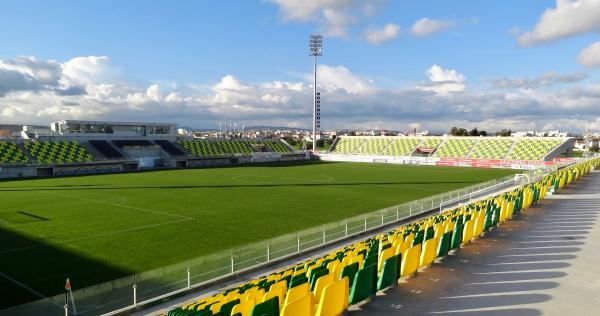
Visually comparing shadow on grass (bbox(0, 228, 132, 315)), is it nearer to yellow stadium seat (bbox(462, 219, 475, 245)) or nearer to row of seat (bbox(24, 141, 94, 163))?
yellow stadium seat (bbox(462, 219, 475, 245))

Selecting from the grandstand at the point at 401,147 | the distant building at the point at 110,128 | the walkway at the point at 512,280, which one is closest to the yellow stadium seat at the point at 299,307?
the walkway at the point at 512,280

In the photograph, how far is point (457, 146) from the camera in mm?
78062

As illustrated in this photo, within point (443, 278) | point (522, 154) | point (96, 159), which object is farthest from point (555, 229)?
point (522, 154)

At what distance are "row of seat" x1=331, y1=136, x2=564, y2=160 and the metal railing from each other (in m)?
61.2

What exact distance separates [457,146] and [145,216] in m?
67.4

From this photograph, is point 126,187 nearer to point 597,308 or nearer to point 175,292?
point 175,292

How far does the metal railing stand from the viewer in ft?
27.2

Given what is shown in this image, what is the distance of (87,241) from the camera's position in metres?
17.9

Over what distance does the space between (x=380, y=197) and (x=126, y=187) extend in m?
22.6

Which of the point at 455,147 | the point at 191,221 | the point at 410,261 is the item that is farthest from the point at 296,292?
the point at 455,147

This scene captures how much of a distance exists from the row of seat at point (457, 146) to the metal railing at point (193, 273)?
61227mm

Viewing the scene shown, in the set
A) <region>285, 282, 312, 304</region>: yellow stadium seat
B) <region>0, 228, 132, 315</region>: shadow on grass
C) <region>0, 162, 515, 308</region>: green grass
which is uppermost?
<region>285, 282, 312, 304</region>: yellow stadium seat

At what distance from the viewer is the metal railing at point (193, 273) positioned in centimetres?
829

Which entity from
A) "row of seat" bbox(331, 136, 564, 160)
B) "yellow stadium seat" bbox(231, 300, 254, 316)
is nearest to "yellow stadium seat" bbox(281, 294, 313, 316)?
"yellow stadium seat" bbox(231, 300, 254, 316)
